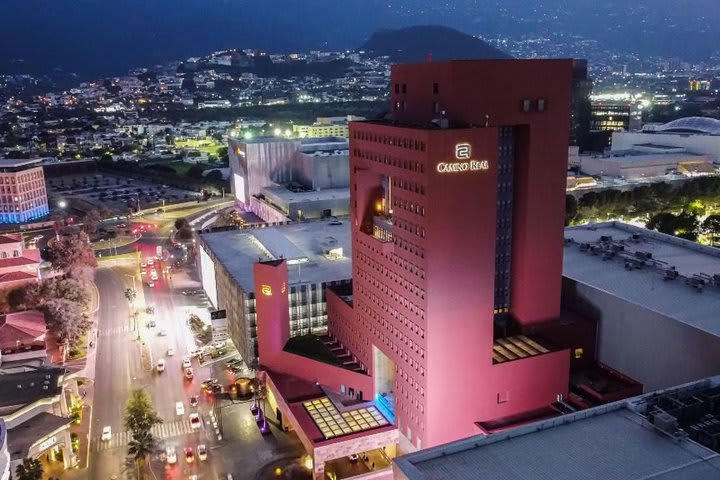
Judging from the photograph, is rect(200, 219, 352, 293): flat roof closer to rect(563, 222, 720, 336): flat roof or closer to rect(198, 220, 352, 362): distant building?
rect(198, 220, 352, 362): distant building

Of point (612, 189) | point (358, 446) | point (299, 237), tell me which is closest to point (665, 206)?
point (612, 189)

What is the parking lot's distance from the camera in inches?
4540

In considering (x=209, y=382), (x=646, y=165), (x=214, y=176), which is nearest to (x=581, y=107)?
(x=646, y=165)

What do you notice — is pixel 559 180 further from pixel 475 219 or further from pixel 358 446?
pixel 358 446

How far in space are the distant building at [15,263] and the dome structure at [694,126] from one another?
126 m

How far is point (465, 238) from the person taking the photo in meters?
35.0

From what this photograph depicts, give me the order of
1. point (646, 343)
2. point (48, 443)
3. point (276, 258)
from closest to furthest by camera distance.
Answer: point (48, 443) < point (646, 343) < point (276, 258)

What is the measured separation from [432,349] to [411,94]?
15.6 meters

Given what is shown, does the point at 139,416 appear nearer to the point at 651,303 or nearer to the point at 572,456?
the point at 572,456

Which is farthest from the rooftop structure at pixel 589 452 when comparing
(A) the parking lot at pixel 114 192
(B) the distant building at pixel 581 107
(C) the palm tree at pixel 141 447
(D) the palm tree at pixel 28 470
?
(B) the distant building at pixel 581 107

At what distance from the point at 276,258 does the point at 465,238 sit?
87.1 ft

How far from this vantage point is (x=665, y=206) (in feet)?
286

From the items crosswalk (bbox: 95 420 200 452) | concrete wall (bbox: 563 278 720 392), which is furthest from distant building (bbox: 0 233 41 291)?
concrete wall (bbox: 563 278 720 392)

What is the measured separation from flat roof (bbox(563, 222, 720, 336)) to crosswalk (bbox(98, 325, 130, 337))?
128ft
